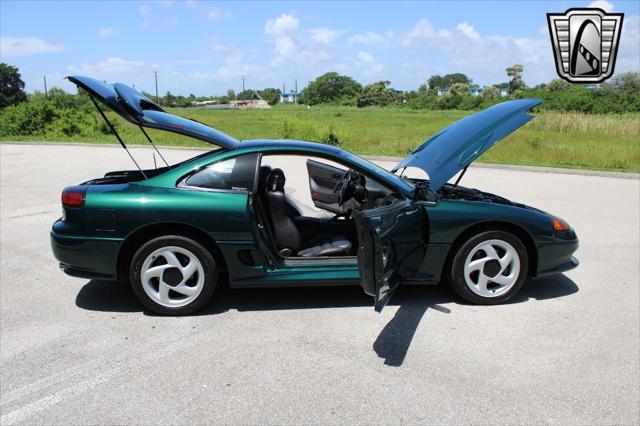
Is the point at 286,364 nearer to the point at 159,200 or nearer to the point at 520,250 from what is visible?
the point at 159,200

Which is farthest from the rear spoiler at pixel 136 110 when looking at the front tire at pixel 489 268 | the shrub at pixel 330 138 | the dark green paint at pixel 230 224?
the shrub at pixel 330 138

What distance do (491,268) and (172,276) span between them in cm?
254

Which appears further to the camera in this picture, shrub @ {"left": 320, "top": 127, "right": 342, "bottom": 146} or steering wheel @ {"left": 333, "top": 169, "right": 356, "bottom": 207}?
shrub @ {"left": 320, "top": 127, "right": 342, "bottom": 146}

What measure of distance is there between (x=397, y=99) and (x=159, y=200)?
117100mm

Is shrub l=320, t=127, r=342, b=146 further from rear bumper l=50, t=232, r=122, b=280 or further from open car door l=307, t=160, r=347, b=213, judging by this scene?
rear bumper l=50, t=232, r=122, b=280

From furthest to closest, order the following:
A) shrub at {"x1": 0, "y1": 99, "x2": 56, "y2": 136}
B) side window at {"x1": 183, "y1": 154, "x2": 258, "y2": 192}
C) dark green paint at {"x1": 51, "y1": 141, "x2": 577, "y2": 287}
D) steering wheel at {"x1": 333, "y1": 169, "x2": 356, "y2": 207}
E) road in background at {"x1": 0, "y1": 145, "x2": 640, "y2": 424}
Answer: shrub at {"x1": 0, "y1": 99, "x2": 56, "y2": 136}, steering wheel at {"x1": 333, "y1": 169, "x2": 356, "y2": 207}, side window at {"x1": 183, "y1": 154, "x2": 258, "y2": 192}, dark green paint at {"x1": 51, "y1": 141, "x2": 577, "y2": 287}, road in background at {"x1": 0, "y1": 145, "x2": 640, "y2": 424}

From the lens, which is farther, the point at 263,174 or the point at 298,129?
the point at 298,129

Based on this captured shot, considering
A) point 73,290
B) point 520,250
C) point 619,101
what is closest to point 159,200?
point 73,290

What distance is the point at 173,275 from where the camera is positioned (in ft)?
12.8

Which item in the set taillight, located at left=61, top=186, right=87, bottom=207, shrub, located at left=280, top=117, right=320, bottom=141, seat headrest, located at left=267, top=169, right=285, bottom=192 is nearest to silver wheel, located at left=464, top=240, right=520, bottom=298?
seat headrest, located at left=267, top=169, right=285, bottom=192

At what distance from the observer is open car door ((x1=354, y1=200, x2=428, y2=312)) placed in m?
3.18

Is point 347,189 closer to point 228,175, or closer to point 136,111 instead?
point 228,175

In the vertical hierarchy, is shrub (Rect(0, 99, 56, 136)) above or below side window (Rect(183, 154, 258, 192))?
above

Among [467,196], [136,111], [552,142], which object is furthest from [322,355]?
[552,142]
